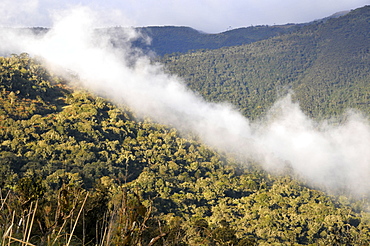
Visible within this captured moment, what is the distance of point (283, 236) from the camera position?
178 feet

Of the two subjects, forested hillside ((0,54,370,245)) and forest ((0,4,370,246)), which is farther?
forest ((0,4,370,246))

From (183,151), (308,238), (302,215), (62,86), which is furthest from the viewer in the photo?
(62,86)

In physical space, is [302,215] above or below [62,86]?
below

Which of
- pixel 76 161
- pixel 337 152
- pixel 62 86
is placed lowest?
pixel 337 152

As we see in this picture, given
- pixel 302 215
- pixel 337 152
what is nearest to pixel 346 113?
pixel 337 152

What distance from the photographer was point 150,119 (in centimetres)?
11956

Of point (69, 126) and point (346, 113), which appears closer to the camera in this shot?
point (69, 126)

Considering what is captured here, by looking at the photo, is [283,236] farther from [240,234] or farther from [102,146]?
[102,146]

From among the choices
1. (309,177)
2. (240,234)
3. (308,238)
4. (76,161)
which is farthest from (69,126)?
(309,177)

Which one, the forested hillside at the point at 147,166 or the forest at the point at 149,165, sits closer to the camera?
the forested hillside at the point at 147,166

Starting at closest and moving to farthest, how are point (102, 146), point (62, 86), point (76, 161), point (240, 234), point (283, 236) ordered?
point (240, 234)
point (283, 236)
point (76, 161)
point (102, 146)
point (62, 86)

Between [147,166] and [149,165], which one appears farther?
[149,165]

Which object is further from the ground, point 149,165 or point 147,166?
point 149,165

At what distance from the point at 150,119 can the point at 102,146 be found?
32401mm
